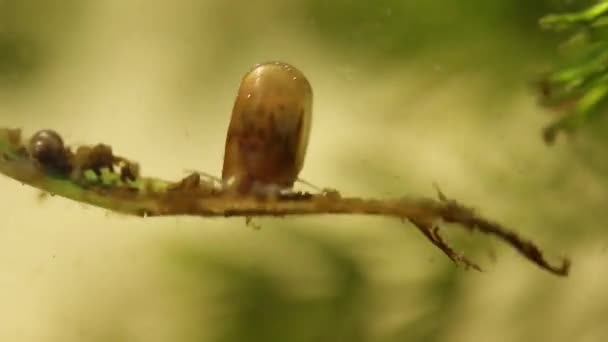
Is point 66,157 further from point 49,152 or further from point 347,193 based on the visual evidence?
point 347,193

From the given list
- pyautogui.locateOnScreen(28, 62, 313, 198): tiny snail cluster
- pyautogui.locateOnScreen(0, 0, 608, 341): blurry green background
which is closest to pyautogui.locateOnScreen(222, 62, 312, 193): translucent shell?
pyautogui.locateOnScreen(28, 62, 313, 198): tiny snail cluster

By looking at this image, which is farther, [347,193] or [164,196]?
[347,193]

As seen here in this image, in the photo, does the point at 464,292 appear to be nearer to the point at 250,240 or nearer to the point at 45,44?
the point at 250,240

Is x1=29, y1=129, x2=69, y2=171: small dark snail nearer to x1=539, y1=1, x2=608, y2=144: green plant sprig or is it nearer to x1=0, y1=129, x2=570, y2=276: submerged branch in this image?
x1=0, y1=129, x2=570, y2=276: submerged branch

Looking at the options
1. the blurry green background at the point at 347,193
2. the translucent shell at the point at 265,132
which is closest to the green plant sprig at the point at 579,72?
the blurry green background at the point at 347,193

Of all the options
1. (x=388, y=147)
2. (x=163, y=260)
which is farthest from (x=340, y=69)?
(x=163, y=260)

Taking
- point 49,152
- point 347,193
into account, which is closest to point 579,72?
point 347,193
